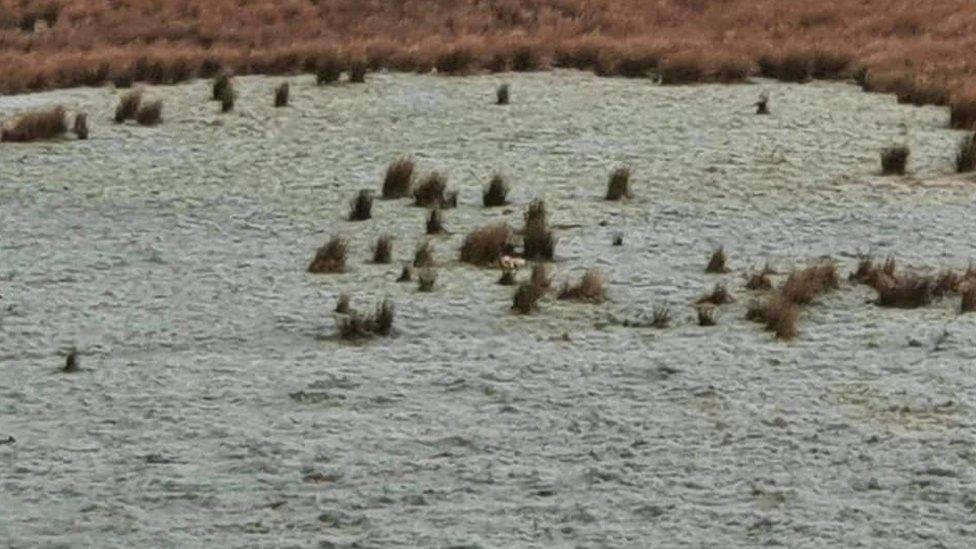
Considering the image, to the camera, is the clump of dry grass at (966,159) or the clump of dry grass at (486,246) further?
the clump of dry grass at (966,159)

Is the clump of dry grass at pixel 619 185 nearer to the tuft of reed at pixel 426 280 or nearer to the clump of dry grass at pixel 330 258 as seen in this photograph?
the clump of dry grass at pixel 330 258

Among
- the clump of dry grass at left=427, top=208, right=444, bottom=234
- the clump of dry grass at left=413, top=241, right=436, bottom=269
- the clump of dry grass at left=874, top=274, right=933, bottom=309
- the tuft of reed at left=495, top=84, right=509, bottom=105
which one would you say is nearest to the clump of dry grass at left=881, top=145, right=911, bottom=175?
the clump of dry grass at left=427, top=208, right=444, bottom=234

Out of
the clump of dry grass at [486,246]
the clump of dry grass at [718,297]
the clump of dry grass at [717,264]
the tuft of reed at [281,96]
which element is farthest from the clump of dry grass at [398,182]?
the tuft of reed at [281,96]

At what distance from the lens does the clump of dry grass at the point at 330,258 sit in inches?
540

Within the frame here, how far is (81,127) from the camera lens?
19.8 meters

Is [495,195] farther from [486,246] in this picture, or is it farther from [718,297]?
[718,297]

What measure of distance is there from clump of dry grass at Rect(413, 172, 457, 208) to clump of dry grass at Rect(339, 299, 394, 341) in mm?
4423

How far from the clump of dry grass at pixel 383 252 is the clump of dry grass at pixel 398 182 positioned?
2644mm

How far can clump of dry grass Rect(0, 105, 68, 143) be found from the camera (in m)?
19.6

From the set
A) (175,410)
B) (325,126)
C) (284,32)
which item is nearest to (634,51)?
(325,126)

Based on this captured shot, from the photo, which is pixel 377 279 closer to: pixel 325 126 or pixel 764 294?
pixel 764 294

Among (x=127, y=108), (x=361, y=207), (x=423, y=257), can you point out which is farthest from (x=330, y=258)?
(x=127, y=108)

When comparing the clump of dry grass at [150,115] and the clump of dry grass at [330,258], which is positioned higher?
the clump of dry grass at [150,115]

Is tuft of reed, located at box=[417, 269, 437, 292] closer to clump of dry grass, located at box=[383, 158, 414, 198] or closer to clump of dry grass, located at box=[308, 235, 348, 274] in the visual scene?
clump of dry grass, located at box=[308, 235, 348, 274]
